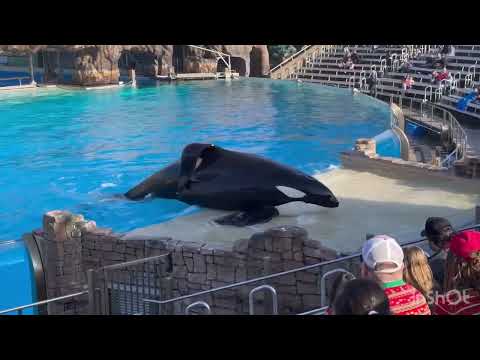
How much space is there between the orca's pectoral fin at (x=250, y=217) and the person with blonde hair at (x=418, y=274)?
504 centimetres

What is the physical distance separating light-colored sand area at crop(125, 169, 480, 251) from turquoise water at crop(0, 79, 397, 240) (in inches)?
83.6

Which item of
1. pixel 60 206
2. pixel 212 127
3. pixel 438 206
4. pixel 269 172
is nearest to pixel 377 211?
pixel 438 206

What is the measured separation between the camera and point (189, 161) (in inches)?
360

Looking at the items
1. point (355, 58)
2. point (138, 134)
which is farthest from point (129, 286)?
point (355, 58)

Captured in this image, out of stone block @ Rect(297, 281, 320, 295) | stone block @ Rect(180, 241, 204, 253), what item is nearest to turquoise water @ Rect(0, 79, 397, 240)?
stone block @ Rect(180, 241, 204, 253)

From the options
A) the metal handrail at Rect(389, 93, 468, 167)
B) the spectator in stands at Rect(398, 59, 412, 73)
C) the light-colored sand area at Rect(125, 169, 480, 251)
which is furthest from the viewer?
the spectator in stands at Rect(398, 59, 412, 73)

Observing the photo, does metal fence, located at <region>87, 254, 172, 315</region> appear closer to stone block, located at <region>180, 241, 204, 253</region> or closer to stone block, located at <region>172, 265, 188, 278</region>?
stone block, located at <region>172, 265, 188, 278</region>

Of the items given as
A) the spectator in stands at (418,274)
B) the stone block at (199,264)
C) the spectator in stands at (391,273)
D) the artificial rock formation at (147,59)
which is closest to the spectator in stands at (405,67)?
the artificial rock formation at (147,59)

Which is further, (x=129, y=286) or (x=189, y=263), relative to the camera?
(x=189, y=263)

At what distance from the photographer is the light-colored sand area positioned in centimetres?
759

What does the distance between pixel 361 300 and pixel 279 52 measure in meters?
34.4

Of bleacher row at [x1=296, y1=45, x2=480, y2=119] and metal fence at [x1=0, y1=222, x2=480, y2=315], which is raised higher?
bleacher row at [x1=296, y1=45, x2=480, y2=119]

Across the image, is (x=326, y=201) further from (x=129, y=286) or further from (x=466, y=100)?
(x=466, y=100)

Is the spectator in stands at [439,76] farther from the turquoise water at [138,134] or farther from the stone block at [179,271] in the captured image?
the stone block at [179,271]
